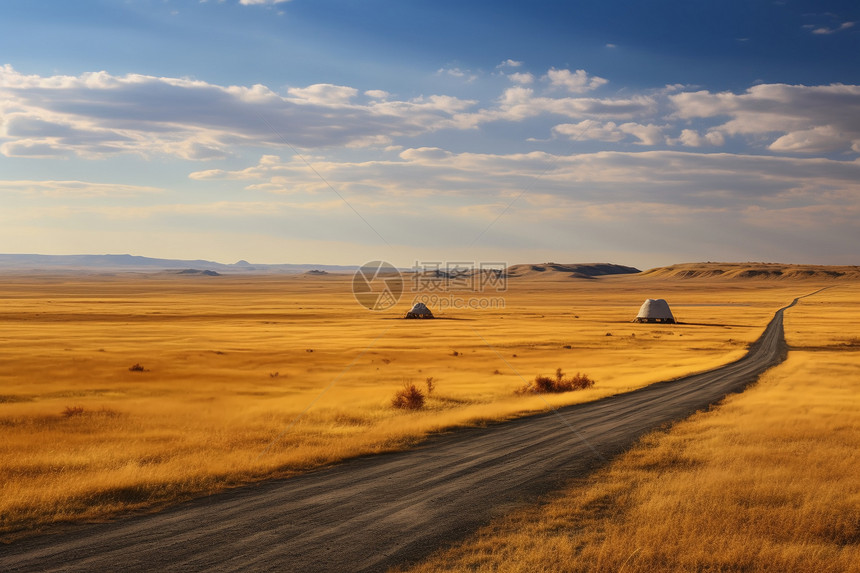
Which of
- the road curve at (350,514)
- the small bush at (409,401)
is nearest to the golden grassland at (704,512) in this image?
the road curve at (350,514)

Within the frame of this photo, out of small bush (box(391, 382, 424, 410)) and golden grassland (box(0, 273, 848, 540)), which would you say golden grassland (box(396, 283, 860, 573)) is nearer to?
golden grassland (box(0, 273, 848, 540))

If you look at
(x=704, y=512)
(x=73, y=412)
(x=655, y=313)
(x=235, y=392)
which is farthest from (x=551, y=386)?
(x=655, y=313)

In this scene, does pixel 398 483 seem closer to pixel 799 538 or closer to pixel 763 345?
pixel 799 538

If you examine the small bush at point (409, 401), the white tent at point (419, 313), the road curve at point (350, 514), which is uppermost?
the road curve at point (350, 514)

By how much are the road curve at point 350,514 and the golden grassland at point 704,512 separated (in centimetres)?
84

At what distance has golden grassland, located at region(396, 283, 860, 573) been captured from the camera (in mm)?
9867

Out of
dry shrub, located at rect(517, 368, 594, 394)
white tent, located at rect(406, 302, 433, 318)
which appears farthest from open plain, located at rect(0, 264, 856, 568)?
white tent, located at rect(406, 302, 433, 318)

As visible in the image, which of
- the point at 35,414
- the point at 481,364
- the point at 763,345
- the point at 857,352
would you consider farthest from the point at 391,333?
the point at 35,414

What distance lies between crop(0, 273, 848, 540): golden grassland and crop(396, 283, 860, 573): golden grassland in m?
6.66

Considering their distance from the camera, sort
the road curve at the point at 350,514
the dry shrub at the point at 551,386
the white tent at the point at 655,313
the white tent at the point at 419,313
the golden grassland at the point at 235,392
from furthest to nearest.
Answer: the white tent at the point at 419,313
the white tent at the point at 655,313
the dry shrub at the point at 551,386
the golden grassland at the point at 235,392
the road curve at the point at 350,514

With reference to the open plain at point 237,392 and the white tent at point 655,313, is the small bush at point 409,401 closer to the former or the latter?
the open plain at point 237,392

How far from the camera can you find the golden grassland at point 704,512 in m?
9.87

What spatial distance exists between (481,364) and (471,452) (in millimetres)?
30106

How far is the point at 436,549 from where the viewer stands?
399 inches
